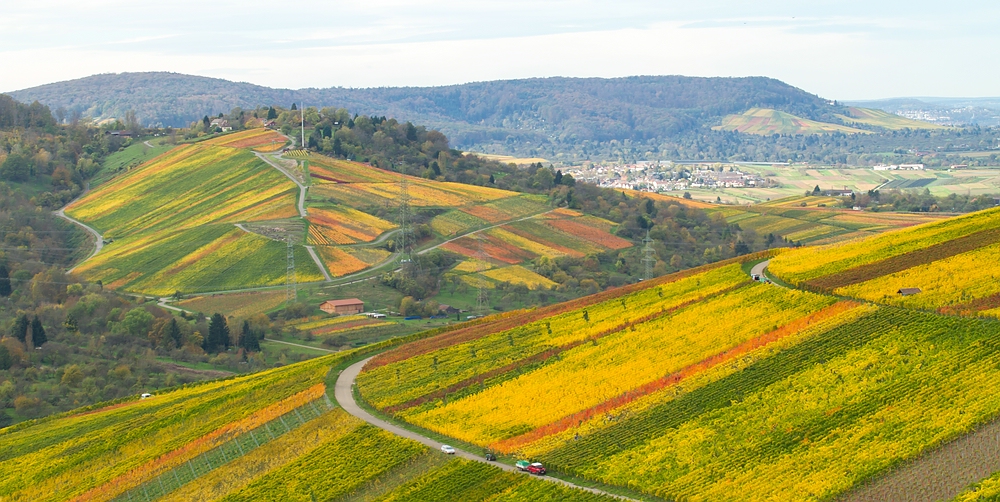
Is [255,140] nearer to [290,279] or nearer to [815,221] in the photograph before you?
[290,279]

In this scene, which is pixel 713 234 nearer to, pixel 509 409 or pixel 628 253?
pixel 628 253

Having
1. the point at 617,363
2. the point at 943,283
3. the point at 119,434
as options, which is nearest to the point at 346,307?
the point at 119,434

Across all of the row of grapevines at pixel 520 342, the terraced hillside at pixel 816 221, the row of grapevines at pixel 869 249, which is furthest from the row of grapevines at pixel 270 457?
the terraced hillside at pixel 816 221

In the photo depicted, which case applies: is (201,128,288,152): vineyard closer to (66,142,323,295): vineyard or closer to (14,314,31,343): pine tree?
(66,142,323,295): vineyard

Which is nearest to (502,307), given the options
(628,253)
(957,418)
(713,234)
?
(628,253)

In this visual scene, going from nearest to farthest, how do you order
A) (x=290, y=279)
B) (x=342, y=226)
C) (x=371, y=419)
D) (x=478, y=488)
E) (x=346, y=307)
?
(x=478, y=488) < (x=371, y=419) < (x=346, y=307) < (x=290, y=279) < (x=342, y=226)

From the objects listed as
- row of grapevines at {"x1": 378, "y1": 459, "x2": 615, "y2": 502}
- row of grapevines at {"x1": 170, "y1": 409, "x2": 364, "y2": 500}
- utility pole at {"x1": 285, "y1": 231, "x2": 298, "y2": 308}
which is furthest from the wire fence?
utility pole at {"x1": 285, "y1": 231, "x2": 298, "y2": 308}

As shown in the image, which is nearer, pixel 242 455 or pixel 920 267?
pixel 242 455
